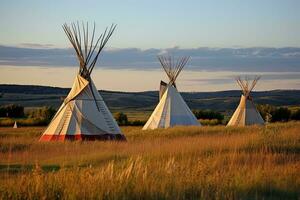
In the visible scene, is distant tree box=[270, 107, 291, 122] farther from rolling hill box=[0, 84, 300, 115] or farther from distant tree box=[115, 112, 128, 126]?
rolling hill box=[0, 84, 300, 115]

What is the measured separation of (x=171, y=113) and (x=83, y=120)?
985cm

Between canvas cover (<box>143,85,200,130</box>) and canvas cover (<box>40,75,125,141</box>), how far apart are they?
353 inches

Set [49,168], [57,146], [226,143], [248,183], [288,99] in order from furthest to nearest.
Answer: [288,99]
[57,146]
[226,143]
[49,168]
[248,183]

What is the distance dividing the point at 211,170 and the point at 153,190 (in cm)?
192

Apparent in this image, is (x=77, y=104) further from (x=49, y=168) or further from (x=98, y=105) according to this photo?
(x=49, y=168)

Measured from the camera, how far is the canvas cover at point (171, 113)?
28.4 m

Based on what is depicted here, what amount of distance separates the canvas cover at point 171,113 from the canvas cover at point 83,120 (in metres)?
8.97

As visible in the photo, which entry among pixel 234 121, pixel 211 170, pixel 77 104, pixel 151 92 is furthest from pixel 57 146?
pixel 151 92

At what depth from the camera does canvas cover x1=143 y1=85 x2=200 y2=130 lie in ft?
93.1

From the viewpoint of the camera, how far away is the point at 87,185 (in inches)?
244

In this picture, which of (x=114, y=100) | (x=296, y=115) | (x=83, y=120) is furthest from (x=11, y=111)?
(x=114, y=100)

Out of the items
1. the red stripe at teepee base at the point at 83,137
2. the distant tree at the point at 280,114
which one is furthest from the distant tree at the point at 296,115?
the red stripe at teepee base at the point at 83,137

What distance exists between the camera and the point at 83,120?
62.8 feet

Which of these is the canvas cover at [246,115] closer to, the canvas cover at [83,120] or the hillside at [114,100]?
the canvas cover at [83,120]
